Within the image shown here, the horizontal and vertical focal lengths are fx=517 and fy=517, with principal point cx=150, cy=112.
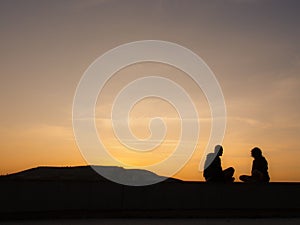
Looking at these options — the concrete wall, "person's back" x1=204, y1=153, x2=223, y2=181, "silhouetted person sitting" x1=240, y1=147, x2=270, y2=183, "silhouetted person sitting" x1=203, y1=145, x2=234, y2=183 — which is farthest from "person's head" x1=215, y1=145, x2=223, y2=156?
the concrete wall

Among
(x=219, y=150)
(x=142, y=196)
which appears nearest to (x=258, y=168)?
(x=219, y=150)

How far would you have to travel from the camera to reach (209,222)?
12.4 metres

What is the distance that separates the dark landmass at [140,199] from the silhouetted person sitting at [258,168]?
20.5 inches

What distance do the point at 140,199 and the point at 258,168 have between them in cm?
414

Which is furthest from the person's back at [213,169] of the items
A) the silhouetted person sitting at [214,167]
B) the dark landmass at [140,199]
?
the dark landmass at [140,199]

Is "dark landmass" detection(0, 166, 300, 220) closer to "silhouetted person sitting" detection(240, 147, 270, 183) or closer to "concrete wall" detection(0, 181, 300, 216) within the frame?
"concrete wall" detection(0, 181, 300, 216)

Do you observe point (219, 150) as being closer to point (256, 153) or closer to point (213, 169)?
point (213, 169)

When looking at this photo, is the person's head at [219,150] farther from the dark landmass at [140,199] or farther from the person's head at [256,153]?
the dark landmass at [140,199]

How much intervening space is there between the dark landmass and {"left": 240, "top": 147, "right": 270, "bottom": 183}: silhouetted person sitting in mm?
522

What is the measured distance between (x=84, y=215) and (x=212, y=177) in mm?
4568

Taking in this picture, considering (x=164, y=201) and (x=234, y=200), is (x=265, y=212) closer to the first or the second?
(x=234, y=200)

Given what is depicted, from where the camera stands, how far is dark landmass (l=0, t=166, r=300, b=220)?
1302 cm

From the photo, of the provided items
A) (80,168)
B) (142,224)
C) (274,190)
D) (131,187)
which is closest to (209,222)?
(142,224)

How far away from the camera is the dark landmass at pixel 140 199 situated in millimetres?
13016
